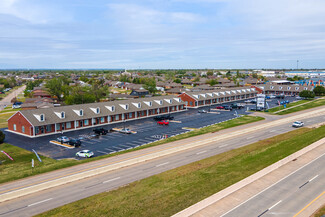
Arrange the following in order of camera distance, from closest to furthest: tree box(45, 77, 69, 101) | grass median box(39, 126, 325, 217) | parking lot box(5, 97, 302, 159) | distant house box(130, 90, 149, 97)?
grass median box(39, 126, 325, 217) < parking lot box(5, 97, 302, 159) < tree box(45, 77, 69, 101) < distant house box(130, 90, 149, 97)

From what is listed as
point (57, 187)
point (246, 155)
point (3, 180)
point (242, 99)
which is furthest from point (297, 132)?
point (242, 99)

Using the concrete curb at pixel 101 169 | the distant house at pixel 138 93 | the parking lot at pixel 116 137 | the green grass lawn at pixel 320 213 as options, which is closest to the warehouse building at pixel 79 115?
the parking lot at pixel 116 137

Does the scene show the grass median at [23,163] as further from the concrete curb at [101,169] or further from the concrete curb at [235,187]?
the concrete curb at [235,187]

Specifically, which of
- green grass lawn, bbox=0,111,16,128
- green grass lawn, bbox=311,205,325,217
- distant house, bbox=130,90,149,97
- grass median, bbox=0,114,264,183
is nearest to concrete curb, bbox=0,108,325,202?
grass median, bbox=0,114,264,183

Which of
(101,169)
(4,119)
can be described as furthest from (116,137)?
(4,119)

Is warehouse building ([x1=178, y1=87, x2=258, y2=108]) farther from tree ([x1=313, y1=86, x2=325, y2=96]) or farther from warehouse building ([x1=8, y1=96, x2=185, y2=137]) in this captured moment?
tree ([x1=313, y1=86, x2=325, y2=96])

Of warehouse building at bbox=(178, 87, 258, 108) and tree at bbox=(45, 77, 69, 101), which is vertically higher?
tree at bbox=(45, 77, 69, 101)
